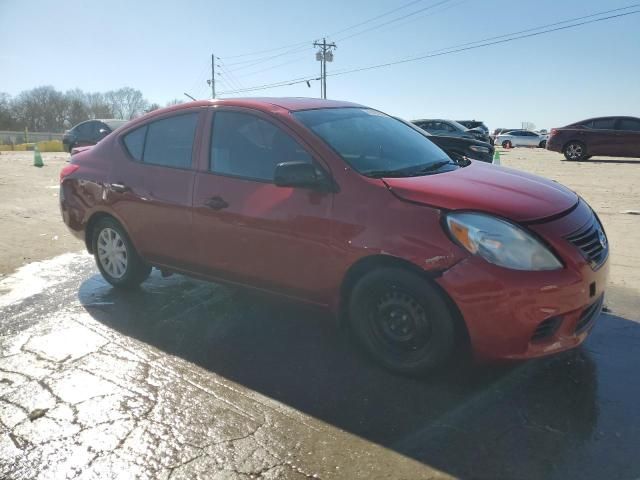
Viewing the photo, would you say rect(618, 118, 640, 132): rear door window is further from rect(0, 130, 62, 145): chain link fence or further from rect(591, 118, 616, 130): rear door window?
rect(0, 130, 62, 145): chain link fence

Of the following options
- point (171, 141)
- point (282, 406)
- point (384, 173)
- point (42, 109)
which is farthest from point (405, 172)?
point (42, 109)

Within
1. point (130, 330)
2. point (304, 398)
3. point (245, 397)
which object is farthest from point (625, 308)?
point (130, 330)

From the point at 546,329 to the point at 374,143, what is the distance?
1.70 m

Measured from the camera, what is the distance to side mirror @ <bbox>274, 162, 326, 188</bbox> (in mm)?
3225

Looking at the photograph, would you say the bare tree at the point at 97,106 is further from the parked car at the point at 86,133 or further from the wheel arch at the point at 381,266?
the wheel arch at the point at 381,266

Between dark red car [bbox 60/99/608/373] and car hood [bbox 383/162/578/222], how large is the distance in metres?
0.01

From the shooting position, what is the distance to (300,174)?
3223mm

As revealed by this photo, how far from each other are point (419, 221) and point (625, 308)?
2.37 metres

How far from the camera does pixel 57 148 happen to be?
31984mm

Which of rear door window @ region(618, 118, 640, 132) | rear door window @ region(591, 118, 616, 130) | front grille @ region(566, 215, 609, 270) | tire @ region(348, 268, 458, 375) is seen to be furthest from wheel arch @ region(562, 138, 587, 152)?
tire @ region(348, 268, 458, 375)

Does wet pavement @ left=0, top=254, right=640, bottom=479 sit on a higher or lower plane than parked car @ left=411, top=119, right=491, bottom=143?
lower

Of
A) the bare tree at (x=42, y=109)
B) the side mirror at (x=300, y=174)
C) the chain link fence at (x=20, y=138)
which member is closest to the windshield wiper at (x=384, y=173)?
the side mirror at (x=300, y=174)

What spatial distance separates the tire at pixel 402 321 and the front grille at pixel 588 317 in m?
0.71

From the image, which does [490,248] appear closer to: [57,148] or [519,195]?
[519,195]
